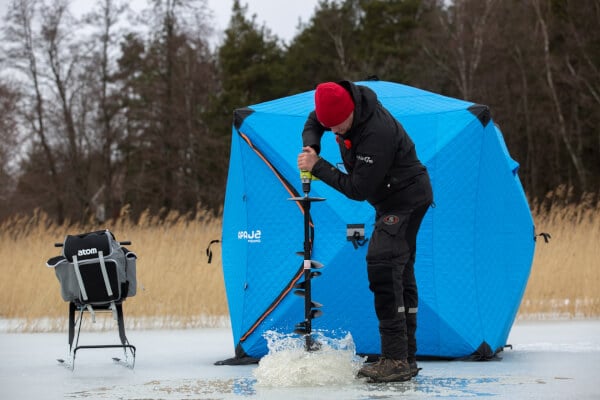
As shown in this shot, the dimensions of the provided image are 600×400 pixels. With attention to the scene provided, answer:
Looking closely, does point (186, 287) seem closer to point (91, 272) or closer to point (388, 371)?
point (91, 272)

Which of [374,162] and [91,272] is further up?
[374,162]

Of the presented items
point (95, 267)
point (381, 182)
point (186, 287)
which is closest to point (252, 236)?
point (95, 267)

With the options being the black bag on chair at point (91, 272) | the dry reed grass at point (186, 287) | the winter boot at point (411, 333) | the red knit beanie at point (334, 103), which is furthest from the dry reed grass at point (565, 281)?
the red knit beanie at point (334, 103)

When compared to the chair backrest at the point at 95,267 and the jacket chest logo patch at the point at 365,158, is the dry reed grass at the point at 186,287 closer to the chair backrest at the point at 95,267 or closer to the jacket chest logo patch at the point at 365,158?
the chair backrest at the point at 95,267

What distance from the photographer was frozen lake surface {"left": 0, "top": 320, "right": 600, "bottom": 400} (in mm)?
4758

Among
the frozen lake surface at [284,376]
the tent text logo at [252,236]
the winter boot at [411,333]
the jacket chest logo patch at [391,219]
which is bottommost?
the frozen lake surface at [284,376]

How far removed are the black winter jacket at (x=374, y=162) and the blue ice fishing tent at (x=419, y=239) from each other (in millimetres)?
764

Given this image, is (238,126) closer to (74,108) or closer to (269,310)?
(269,310)

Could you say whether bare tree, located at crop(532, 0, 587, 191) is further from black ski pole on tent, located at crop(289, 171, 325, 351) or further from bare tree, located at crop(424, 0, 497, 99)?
black ski pole on tent, located at crop(289, 171, 325, 351)

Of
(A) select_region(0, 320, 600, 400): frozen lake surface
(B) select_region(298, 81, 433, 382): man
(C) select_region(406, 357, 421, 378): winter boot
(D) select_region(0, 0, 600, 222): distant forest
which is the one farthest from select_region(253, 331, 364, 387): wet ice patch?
(D) select_region(0, 0, 600, 222): distant forest

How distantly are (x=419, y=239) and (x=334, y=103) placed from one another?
143cm

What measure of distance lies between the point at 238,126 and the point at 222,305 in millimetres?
3330

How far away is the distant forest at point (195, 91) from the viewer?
2525 cm

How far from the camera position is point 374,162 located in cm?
489
